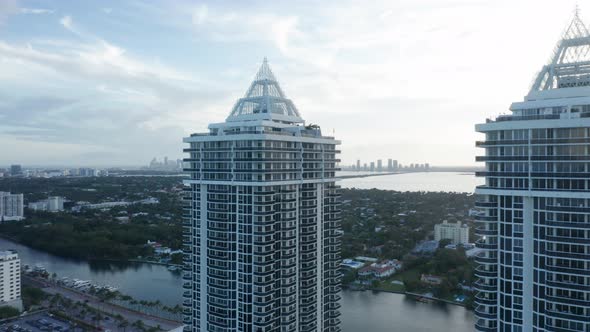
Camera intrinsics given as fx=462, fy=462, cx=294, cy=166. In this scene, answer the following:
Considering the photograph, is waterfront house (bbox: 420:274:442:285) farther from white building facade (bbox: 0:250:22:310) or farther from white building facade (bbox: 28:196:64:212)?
white building facade (bbox: 28:196:64:212)

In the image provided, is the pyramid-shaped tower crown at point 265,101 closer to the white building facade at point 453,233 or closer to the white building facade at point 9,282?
the white building facade at point 9,282

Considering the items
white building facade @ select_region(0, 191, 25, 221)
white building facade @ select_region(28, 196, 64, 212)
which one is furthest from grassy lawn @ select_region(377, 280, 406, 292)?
white building facade @ select_region(28, 196, 64, 212)

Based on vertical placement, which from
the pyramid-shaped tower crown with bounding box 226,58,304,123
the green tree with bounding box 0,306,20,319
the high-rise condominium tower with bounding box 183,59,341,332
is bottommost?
the green tree with bounding box 0,306,20,319

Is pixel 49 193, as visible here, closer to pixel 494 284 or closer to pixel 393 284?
pixel 393 284

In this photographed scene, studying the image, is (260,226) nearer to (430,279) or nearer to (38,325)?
(38,325)

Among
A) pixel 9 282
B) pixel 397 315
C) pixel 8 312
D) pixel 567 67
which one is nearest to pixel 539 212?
pixel 567 67

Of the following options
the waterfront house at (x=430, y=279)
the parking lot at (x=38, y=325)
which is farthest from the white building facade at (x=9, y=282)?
the waterfront house at (x=430, y=279)
